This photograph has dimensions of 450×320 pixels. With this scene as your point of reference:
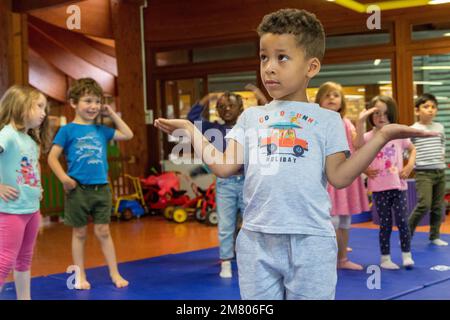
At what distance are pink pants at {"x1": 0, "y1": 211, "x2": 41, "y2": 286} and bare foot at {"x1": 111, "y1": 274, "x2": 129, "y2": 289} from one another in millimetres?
784

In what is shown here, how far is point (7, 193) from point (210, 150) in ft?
5.28

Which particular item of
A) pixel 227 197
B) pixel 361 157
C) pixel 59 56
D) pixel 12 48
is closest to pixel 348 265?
pixel 227 197

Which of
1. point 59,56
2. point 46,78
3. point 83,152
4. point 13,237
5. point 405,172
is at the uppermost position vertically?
point 59,56

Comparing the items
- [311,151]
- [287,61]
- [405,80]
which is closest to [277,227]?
[311,151]

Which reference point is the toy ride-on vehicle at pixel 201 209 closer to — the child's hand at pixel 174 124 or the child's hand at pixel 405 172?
the child's hand at pixel 405 172

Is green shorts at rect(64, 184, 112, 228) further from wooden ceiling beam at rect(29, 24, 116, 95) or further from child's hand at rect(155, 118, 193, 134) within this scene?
wooden ceiling beam at rect(29, 24, 116, 95)

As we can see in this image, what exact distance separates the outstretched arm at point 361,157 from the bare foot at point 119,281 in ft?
7.76

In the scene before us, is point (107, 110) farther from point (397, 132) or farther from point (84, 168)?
point (397, 132)

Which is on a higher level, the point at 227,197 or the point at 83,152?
the point at 83,152

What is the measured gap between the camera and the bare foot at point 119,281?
370 cm

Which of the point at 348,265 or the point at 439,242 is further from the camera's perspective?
the point at 439,242

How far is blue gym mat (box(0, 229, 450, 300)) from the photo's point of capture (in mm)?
3342

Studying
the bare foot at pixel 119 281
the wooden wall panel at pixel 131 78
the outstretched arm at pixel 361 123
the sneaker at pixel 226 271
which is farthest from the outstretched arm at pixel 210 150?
the wooden wall panel at pixel 131 78

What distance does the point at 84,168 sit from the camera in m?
3.71
